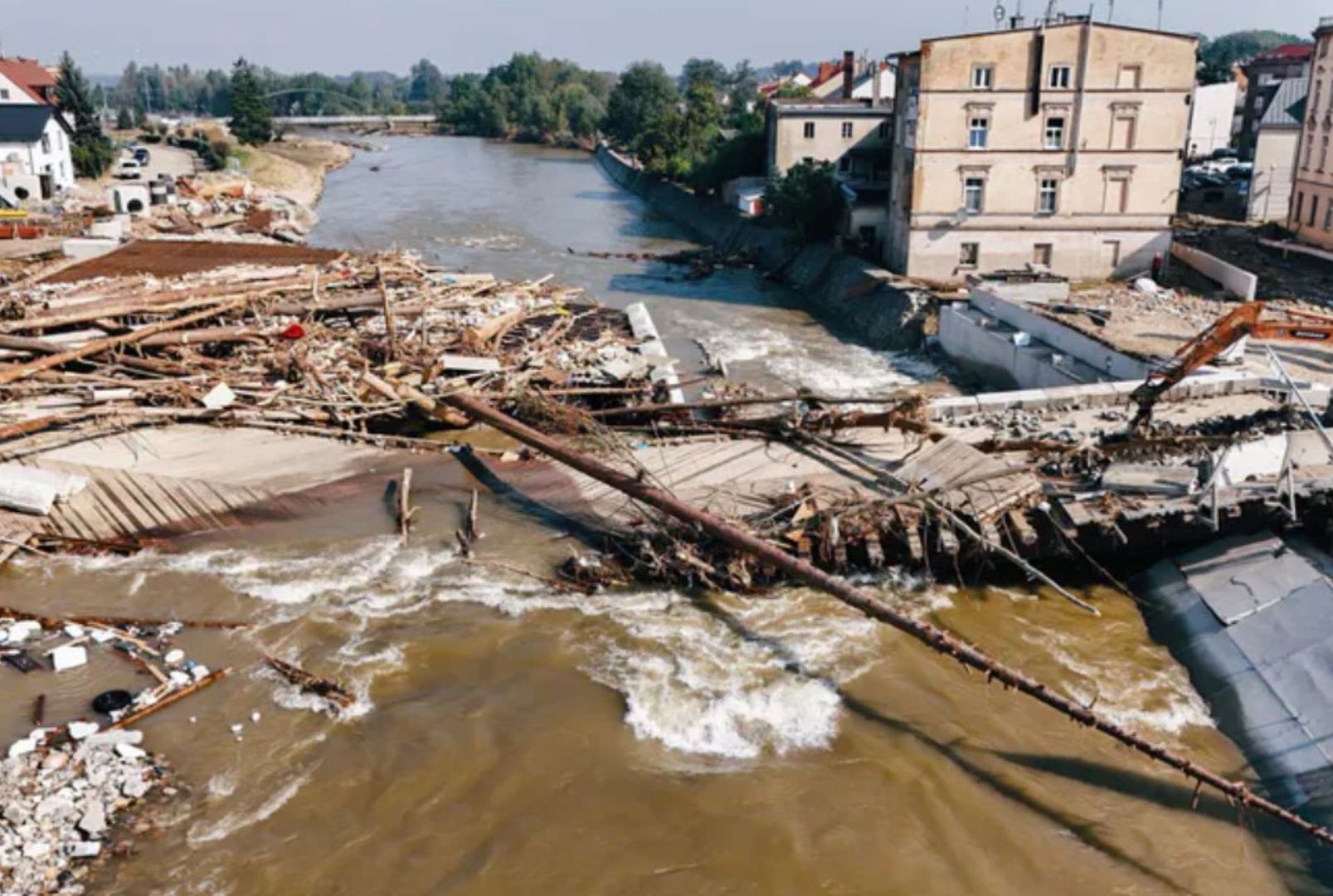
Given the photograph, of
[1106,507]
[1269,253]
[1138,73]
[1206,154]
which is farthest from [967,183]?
[1206,154]

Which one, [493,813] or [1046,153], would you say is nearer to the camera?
[493,813]

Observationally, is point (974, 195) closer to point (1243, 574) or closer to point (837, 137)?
point (837, 137)

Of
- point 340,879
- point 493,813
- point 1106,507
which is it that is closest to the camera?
point 340,879

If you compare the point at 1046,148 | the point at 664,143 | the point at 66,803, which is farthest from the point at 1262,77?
the point at 66,803

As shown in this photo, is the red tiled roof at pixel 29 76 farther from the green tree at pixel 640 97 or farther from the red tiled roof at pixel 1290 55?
the red tiled roof at pixel 1290 55

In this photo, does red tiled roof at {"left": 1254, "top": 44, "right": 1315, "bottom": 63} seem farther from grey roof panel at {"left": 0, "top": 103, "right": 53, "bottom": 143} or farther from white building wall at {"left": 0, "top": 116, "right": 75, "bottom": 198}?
white building wall at {"left": 0, "top": 116, "right": 75, "bottom": 198}

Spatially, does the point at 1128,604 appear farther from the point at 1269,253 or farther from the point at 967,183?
the point at 1269,253

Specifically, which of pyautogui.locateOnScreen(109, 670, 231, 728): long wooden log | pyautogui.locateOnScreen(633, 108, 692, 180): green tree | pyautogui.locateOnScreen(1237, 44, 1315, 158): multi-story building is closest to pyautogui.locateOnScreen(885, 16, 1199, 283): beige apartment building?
pyautogui.locateOnScreen(109, 670, 231, 728): long wooden log
